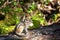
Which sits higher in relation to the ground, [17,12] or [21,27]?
[21,27]

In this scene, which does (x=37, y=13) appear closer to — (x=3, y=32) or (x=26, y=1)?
(x=26, y=1)

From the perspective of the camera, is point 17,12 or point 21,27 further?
point 17,12

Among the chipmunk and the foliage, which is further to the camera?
the foliage

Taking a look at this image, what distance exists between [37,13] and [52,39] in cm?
471

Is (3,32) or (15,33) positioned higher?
(15,33)

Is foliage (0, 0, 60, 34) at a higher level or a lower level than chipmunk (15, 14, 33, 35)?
lower

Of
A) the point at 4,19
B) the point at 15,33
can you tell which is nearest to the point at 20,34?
the point at 15,33

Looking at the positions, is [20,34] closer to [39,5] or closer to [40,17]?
[40,17]

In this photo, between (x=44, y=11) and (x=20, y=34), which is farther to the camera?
(x=44, y=11)

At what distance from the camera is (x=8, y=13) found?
10.4m

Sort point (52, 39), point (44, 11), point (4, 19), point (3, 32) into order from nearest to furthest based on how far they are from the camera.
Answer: point (52, 39)
point (3, 32)
point (4, 19)
point (44, 11)

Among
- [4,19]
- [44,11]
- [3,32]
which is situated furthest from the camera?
[44,11]

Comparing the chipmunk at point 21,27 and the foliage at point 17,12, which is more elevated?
the chipmunk at point 21,27

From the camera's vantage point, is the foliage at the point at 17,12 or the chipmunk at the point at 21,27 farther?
the foliage at the point at 17,12
